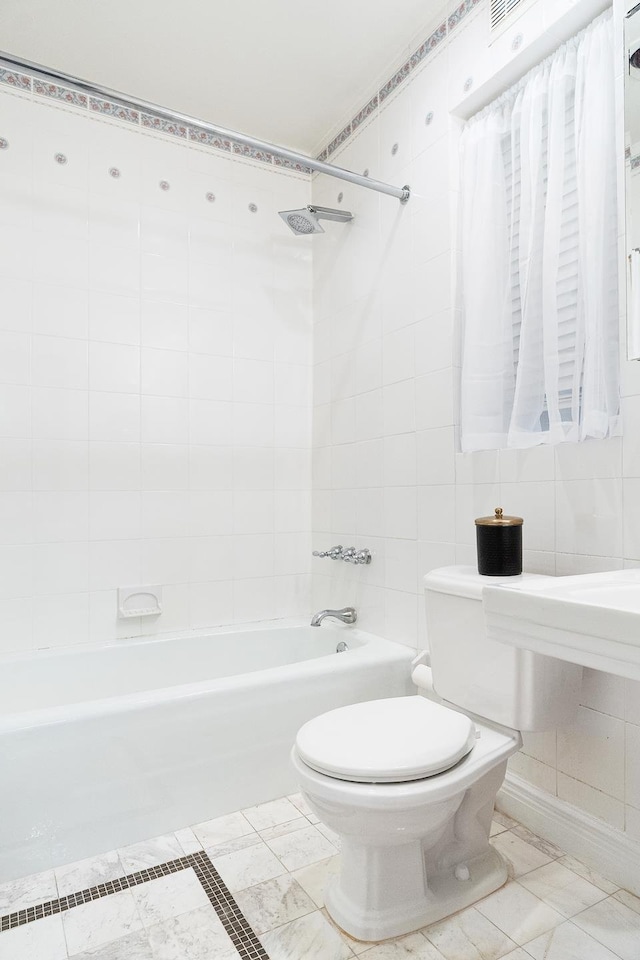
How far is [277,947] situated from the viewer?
1.32 meters

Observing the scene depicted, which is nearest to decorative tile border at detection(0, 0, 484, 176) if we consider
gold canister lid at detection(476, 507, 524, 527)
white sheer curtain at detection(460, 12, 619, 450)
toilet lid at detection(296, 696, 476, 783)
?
white sheer curtain at detection(460, 12, 619, 450)

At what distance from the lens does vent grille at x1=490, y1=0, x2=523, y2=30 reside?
181 cm

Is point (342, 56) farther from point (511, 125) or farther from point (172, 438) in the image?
point (172, 438)

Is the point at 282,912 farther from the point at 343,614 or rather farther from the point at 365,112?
the point at 365,112

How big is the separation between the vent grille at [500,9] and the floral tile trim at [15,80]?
5.61 feet

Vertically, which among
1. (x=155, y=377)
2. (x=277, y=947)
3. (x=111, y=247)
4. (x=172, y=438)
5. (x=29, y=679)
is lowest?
(x=277, y=947)

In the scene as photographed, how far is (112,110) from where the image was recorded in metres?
2.45

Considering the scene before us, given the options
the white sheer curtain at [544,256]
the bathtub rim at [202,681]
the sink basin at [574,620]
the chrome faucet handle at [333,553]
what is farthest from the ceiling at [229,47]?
the bathtub rim at [202,681]

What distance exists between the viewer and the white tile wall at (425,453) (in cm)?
157

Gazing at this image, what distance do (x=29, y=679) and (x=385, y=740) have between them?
1.45 metres

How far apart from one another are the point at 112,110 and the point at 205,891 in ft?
9.09

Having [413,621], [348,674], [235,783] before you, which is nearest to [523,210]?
[413,621]

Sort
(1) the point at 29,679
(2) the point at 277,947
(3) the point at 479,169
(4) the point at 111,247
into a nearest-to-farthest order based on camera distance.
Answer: (2) the point at 277,947 < (3) the point at 479,169 < (1) the point at 29,679 < (4) the point at 111,247

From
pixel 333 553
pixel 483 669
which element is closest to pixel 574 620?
pixel 483 669
